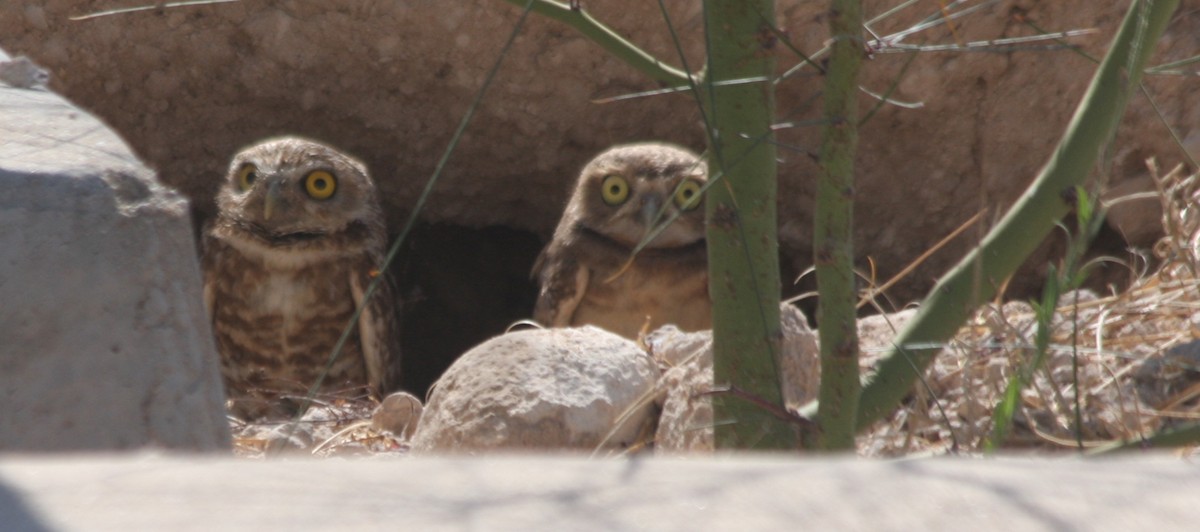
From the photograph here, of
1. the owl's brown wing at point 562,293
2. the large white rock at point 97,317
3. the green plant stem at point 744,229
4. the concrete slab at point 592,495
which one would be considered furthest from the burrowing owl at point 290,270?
the concrete slab at point 592,495

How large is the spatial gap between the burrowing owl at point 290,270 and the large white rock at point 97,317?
314 centimetres

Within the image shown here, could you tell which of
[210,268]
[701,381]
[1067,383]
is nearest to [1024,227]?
[701,381]

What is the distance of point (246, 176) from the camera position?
5.18 meters

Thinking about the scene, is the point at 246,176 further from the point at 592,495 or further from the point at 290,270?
the point at 592,495

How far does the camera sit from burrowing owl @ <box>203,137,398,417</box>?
5125 mm

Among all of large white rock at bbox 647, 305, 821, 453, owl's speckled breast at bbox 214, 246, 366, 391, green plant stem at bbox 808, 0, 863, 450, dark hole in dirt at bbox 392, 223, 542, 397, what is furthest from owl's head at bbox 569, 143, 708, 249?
green plant stem at bbox 808, 0, 863, 450

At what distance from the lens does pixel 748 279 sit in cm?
195

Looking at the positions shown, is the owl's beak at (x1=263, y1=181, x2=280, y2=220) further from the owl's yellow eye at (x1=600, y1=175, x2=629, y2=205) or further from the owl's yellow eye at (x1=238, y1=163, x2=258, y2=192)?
the owl's yellow eye at (x1=600, y1=175, x2=629, y2=205)

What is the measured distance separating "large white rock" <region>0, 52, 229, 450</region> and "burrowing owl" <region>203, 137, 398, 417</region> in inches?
123

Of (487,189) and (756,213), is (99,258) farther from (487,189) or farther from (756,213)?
(487,189)

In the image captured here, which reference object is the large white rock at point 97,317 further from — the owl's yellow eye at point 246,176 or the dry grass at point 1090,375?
the owl's yellow eye at point 246,176

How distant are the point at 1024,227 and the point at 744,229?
0.43m

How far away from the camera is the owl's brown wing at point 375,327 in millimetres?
5227

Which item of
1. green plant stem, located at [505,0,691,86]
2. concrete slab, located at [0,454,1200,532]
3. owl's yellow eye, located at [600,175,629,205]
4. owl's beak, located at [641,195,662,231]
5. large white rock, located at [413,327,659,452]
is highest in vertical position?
green plant stem, located at [505,0,691,86]
